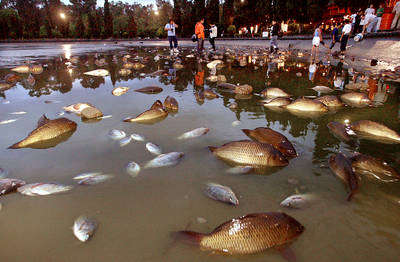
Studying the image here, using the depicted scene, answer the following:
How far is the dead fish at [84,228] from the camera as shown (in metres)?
1.40

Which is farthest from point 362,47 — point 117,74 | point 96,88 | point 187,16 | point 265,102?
point 187,16

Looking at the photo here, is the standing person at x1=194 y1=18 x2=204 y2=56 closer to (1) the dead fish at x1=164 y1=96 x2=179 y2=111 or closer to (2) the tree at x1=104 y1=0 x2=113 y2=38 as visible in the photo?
(1) the dead fish at x1=164 y1=96 x2=179 y2=111

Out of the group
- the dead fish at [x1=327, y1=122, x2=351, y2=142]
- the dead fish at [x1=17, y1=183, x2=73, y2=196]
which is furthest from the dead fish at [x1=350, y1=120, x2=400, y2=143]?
the dead fish at [x1=17, y1=183, x2=73, y2=196]

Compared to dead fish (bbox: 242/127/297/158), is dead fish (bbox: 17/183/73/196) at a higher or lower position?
lower

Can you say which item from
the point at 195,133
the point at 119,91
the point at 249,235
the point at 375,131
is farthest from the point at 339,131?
the point at 119,91

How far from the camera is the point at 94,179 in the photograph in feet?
6.31

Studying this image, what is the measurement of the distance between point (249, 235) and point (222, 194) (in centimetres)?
43

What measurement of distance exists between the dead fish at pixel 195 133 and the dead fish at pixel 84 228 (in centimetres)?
143

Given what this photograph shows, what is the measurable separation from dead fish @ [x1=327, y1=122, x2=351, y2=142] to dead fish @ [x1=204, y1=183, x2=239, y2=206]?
176 centimetres

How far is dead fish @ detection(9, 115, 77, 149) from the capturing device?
249 centimetres

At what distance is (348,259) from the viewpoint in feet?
4.26

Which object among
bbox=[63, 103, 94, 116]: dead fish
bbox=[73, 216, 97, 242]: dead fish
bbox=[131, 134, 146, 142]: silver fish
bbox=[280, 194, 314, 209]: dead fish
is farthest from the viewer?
bbox=[63, 103, 94, 116]: dead fish

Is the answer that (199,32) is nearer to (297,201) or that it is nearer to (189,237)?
(297,201)

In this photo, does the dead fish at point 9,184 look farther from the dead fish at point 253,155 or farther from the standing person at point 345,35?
the standing person at point 345,35
